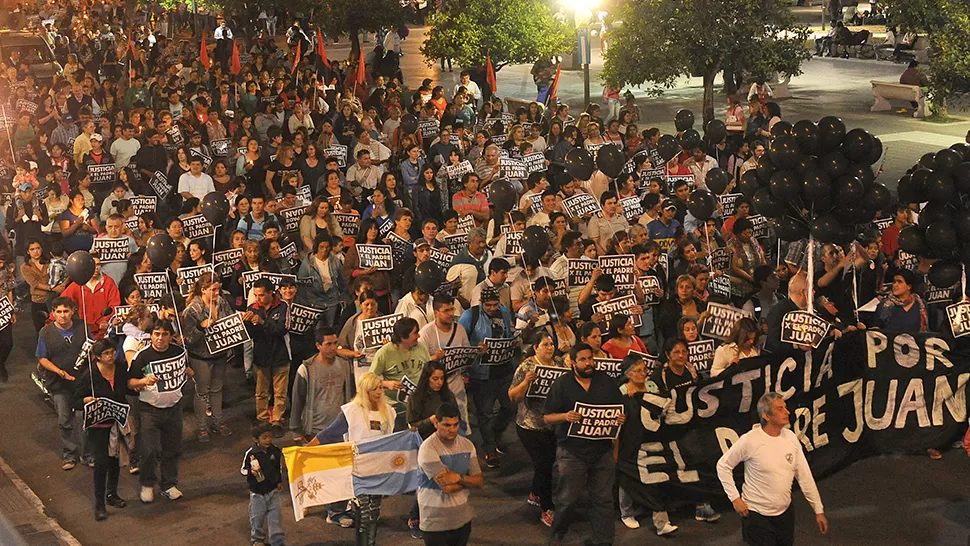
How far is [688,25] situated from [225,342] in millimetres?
13905

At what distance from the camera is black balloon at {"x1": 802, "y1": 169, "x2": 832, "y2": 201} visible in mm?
13156

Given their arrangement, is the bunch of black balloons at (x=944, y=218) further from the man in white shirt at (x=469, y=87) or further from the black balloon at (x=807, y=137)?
the man in white shirt at (x=469, y=87)

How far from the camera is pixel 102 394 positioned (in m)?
11.4

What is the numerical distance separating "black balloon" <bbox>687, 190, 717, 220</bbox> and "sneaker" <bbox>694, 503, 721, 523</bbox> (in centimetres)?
524

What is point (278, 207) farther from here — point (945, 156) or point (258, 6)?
point (258, 6)

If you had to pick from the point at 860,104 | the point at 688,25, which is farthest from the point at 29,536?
the point at 860,104

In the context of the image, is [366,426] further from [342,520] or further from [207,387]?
[207,387]

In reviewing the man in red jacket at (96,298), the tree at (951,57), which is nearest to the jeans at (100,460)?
the man in red jacket at (96,298)

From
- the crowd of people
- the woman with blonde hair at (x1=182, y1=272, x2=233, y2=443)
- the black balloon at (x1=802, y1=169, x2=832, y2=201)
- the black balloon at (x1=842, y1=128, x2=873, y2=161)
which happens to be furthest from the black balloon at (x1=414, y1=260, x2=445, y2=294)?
the black balloon at (x1=842, y1=128, x2=873, y2=161)

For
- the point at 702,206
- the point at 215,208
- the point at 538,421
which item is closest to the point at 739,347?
the point at 538,421

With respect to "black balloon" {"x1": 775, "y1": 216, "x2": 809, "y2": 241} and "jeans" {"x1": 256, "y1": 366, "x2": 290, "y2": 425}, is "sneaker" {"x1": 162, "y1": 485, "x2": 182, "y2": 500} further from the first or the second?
"black balloon" {"x1": 775, "y1": 216, "x2": 809, "y2": 241}

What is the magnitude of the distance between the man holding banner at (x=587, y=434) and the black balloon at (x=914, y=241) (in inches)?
183

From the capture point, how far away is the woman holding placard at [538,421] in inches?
435

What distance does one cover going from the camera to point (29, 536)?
11.4m
